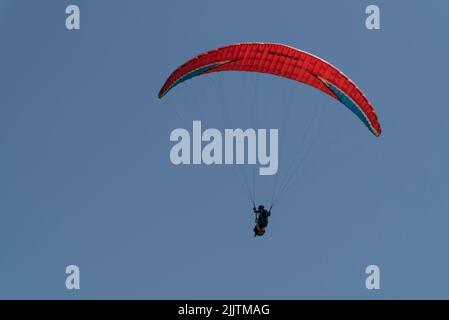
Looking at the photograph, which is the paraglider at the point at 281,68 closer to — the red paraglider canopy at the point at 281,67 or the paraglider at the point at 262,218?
the red paraglider canopy at the point at 281,67

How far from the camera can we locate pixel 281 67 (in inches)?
1166

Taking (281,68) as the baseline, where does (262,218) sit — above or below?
below

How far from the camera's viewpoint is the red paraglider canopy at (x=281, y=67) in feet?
95.6

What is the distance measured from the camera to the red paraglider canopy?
29.1 metres

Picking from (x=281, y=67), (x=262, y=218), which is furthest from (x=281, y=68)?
(x=262, y=218)

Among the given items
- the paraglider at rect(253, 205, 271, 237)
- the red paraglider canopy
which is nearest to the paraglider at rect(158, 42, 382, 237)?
the red paraglider canopy

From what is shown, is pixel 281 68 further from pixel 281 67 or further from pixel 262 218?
pixel 262 218

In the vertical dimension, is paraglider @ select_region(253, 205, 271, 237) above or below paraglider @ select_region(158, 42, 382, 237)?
below

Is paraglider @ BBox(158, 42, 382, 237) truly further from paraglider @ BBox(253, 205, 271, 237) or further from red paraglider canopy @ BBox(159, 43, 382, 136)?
paraglider @ BBox(253, 205, 271, 237)

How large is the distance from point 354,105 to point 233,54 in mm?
3828
